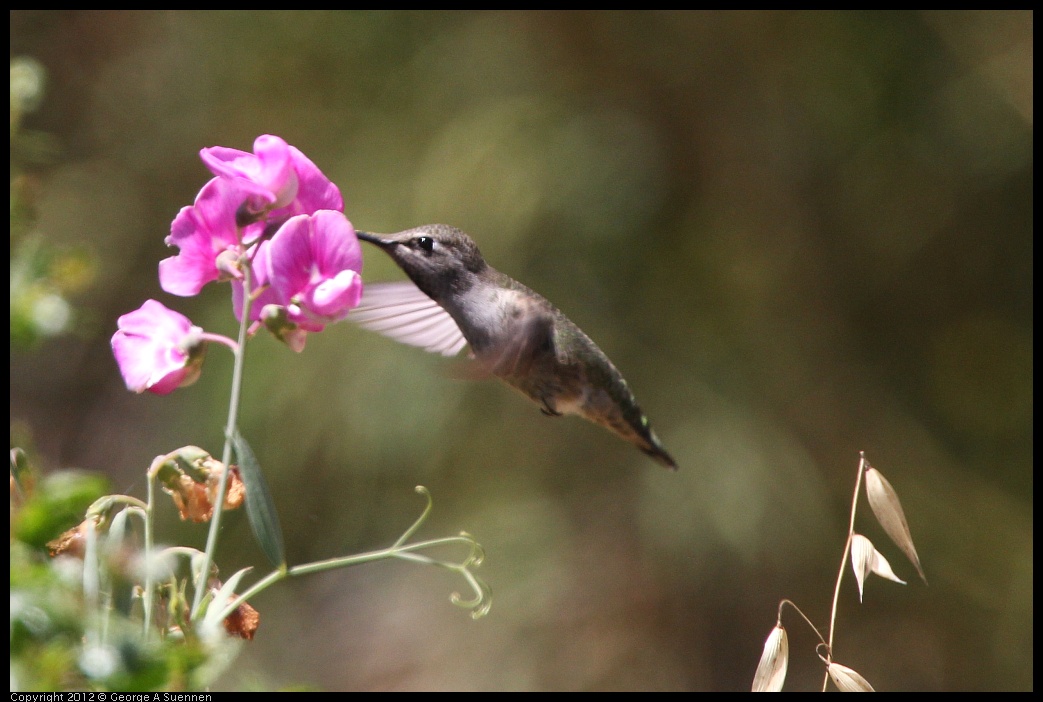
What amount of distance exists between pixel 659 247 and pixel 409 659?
2.21 m

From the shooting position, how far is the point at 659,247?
13.6 ft

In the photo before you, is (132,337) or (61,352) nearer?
(132,337)

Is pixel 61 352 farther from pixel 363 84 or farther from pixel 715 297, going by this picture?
pixel 715 297

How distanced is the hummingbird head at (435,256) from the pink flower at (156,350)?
0.53 meters

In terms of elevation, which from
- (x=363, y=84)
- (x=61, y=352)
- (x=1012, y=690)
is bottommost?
(x=61, y=352)

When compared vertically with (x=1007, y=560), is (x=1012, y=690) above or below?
below

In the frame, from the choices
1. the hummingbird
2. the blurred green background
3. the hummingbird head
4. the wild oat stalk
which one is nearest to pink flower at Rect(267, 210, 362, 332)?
the hummingbird

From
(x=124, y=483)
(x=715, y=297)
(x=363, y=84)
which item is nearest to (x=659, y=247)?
(x=715, y=297)

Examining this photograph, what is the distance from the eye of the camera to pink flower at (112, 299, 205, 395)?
42.1 inches

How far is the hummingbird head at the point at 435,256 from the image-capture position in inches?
63.1

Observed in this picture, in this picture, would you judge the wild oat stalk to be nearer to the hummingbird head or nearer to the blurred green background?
the hummingbird head

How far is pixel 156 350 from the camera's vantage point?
3.58 ft
